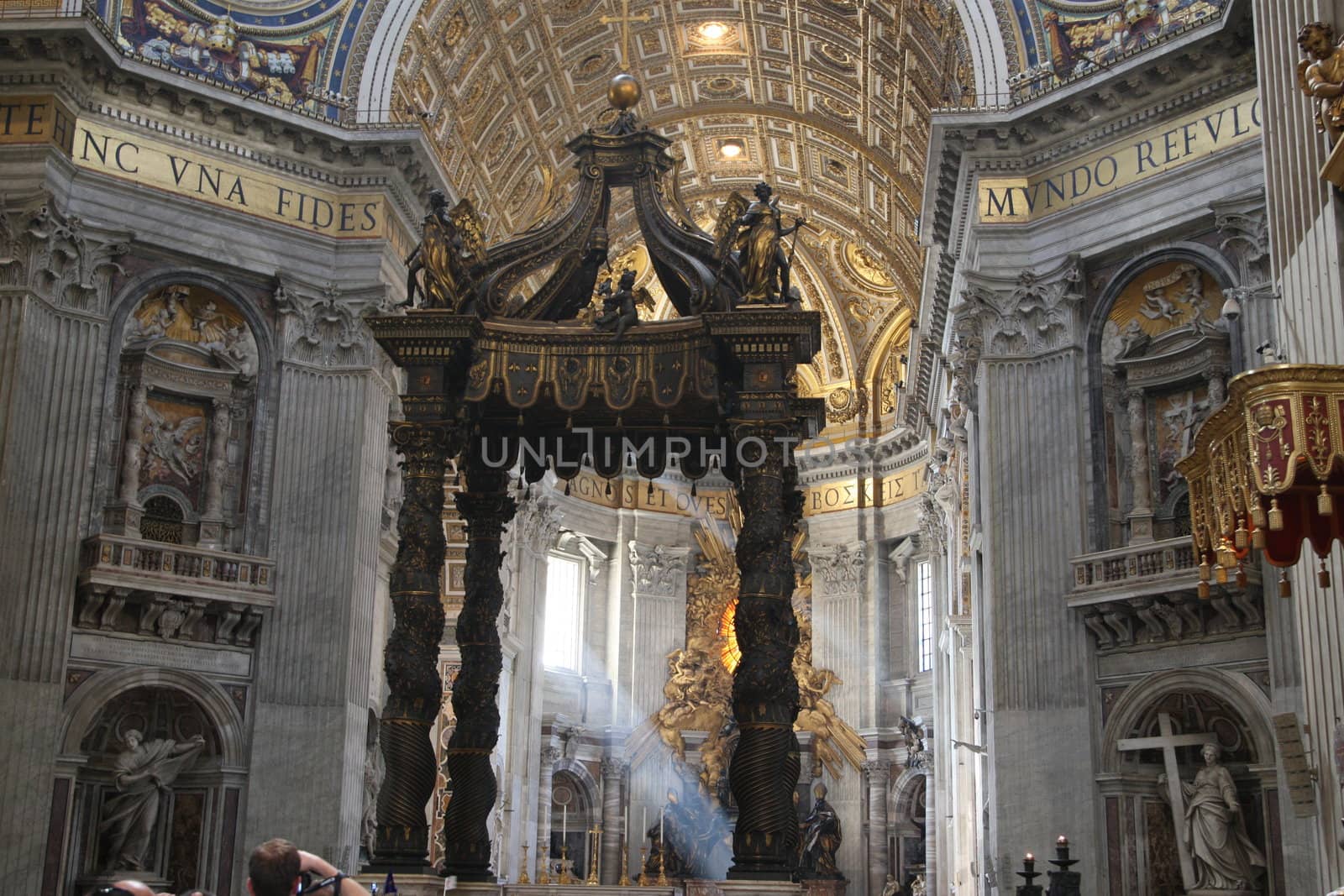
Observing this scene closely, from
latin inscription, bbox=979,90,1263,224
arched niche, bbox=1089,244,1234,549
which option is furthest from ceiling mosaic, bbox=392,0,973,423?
arched niche, bbox=1089,244,1234,549

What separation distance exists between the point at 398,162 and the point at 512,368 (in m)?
7.70

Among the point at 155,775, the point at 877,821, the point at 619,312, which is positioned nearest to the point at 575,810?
the point at 877,821

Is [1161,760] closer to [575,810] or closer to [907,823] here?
[907,823]

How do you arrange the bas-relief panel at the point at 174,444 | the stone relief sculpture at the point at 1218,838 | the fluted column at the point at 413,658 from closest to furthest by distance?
→ the fluted column at the point at 413,658 < the stone relief sculpture at the point at 1218,838 < the bas-relief panel at the point at 174,444

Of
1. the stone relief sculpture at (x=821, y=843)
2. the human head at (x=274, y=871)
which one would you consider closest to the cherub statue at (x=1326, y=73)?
the human head at (x=274, y=871)

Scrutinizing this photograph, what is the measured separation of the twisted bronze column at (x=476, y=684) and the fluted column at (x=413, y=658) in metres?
1.29

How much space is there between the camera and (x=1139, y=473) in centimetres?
1650

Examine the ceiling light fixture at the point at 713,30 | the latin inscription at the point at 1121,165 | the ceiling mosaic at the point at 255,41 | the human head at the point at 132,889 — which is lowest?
the human head at the point at 132,889

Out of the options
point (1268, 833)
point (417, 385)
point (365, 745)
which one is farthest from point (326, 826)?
point (1268, 833)

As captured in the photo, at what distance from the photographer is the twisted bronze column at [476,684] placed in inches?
482

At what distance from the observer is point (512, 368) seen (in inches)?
453

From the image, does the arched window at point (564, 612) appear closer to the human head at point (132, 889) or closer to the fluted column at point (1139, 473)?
the fluted column at point (1139, 473)

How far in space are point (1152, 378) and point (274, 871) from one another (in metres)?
13.8

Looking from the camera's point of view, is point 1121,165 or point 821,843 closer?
point 1121,165
